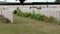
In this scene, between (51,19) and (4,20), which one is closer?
(4,20)

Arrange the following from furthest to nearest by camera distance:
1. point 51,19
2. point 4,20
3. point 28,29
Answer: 1. point 51,19
2. point 4,20
3. point 28,29

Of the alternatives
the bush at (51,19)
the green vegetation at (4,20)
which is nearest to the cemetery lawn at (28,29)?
the green vegetation at (4,20)

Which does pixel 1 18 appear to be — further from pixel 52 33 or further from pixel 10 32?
pixel 52 33

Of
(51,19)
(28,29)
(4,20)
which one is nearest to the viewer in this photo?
(28,29)

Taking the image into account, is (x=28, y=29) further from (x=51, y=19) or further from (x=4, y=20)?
→ (x=51, y=19)

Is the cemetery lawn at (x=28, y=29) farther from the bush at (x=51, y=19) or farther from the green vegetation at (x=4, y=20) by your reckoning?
the bush at (x=51, y=19)

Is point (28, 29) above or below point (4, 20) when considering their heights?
below

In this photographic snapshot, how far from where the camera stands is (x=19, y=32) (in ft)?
35.7

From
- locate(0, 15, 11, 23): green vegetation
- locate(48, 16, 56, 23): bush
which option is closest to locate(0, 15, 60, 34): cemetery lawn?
locate(0, 15, 11, 23): green vegetation

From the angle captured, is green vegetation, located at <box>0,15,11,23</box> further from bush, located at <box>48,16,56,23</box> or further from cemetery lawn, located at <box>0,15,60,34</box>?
bush, located at <box>48,16,56,23</box>

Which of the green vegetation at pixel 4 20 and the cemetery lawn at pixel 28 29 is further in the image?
the green vegetation at pixel 4 20

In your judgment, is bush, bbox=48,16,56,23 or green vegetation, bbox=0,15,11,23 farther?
bush, bbox=48,16,56,23

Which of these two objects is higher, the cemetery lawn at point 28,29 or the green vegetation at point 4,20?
the green vegetation at point 4,20

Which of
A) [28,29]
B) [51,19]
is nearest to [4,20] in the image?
[28,29]
